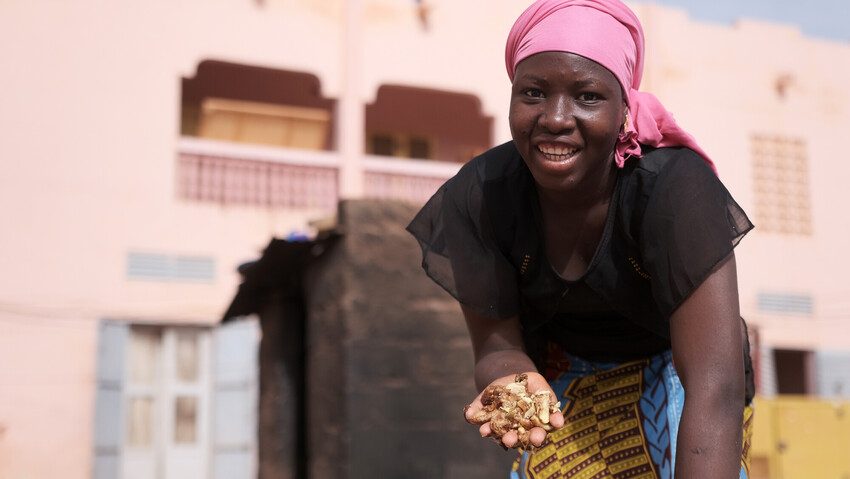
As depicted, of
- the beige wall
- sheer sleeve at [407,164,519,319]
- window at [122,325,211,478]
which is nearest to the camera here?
sheer sleeve at [407,164,519,319]

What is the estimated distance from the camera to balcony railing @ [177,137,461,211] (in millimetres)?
11727

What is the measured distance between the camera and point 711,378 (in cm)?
196

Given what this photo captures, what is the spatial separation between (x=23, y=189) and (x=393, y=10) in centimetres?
475

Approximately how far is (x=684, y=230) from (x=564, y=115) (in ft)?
0.97

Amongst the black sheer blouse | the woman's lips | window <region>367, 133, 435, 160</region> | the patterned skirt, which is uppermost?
window <region>367, 133, 435, 160</region>

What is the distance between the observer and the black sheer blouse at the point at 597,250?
199 cm

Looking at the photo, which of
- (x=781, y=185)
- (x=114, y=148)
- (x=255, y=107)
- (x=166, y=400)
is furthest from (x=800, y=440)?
(x=114, y=148)

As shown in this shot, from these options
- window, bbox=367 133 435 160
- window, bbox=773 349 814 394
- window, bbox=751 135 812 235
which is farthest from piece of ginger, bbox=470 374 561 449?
window, bbox=773 349 814 394

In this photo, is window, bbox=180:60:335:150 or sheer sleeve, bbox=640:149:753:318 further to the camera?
window, bbox=180:60:335:150

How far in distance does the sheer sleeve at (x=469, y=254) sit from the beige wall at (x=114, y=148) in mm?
9139

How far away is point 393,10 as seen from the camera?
516 inches

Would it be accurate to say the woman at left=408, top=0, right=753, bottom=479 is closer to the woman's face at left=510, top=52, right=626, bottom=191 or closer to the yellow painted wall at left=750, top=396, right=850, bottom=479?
A: the woman's face at left=510, top=52, right=626, bottom=191

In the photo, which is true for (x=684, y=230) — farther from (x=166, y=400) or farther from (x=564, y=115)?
(x=166, y=400)

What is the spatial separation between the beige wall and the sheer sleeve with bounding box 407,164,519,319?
914 centimetres
